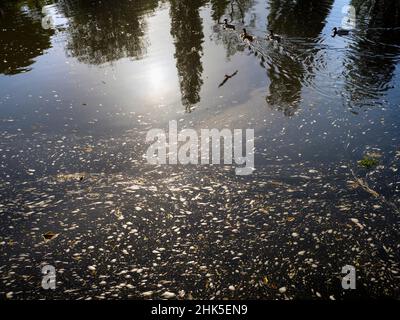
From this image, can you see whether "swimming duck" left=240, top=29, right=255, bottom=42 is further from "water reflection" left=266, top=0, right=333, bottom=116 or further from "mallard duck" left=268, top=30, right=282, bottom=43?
"water reflection" left=266, top=0, right=333, bottom=116

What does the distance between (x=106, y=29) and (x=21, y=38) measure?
308 inches

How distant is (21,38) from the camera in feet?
98.2

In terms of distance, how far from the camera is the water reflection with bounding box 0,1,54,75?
24.0m

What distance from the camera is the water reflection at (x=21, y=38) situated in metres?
24.0

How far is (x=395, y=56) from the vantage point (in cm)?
2055

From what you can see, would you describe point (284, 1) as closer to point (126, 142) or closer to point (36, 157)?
point (126, 142)

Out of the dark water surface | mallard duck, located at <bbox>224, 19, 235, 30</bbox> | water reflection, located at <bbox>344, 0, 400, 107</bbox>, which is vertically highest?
mallard duck, located at <bbox>224, 19, 235, 30</bbox>

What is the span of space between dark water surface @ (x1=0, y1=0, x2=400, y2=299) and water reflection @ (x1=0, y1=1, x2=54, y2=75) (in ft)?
1.33

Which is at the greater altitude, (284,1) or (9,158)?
(284,1)

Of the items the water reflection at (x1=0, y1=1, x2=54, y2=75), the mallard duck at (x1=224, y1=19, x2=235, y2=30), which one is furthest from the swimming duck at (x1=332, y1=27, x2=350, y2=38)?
the water reflection at (x1=0, y1=1, x2=54, y2=75)

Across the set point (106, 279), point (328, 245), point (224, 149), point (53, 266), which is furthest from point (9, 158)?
point (328, 245)

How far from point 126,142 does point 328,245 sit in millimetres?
9307

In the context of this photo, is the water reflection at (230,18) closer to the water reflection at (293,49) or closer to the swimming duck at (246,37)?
the swimming duck at (246,37)

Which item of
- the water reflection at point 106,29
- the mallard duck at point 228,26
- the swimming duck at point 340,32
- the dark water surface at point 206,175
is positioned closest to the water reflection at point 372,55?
the dark water surface at point 206,175
